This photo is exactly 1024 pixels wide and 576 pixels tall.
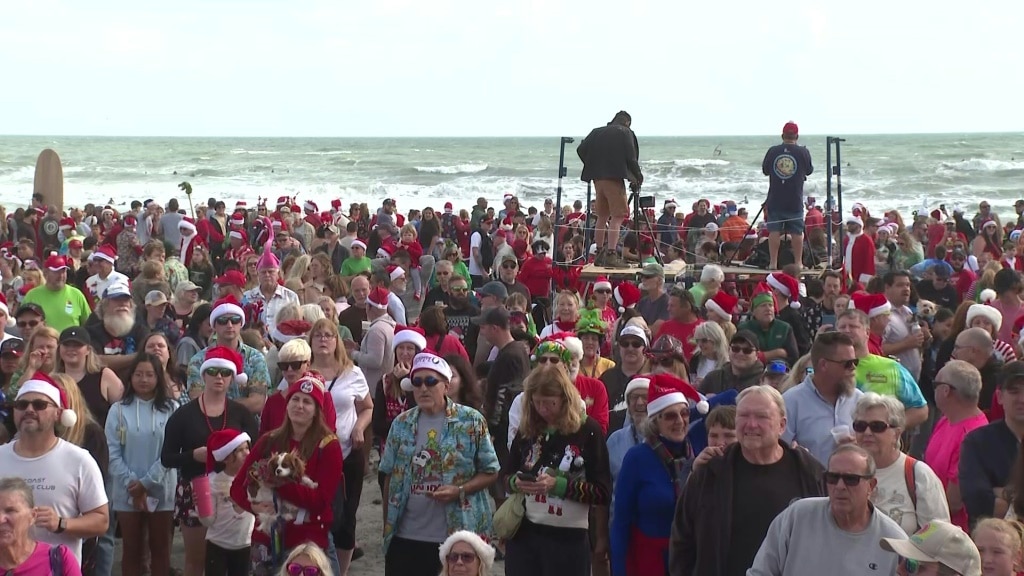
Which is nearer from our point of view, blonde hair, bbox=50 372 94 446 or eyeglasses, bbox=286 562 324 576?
eyeglasses, bbox=286 562 324 576

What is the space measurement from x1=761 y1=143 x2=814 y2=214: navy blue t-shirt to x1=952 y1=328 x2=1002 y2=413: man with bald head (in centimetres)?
571

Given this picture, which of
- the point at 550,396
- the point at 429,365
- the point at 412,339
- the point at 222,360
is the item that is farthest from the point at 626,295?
the point at 550,396

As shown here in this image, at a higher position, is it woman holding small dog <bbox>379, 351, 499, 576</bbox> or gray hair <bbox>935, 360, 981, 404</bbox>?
gray hair <bbox>935, 360, 981, 404</bbox>

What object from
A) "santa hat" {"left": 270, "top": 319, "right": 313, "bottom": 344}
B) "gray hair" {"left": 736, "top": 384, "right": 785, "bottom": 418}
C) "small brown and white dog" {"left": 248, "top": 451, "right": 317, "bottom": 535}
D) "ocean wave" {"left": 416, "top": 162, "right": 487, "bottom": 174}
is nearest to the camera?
"gray hair" {"left": 736, "top": 384, "right": 785, "bottom": 418}

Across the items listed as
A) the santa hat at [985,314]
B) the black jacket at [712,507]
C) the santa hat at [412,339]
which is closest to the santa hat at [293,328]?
the santa hat at [412,339]

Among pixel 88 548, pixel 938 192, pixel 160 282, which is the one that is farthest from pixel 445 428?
pixel 938 192

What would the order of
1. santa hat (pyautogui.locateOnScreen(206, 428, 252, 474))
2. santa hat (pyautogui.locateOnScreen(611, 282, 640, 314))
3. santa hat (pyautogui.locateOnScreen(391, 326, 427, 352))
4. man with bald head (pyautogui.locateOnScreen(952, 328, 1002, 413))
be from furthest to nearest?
santa hat (pyautogui.locateOnScreen(611, 282, 640, 314))
santa hat (pyautogui.locateOnScreen(391, 326, 427, 352))
man with bald head (pyautogui.locateOnScreen(952, 328, 1002, 413))
santa hat (pyautogui.locateOnScreen(206, 428, 252, 474))

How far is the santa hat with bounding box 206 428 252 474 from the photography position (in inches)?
243

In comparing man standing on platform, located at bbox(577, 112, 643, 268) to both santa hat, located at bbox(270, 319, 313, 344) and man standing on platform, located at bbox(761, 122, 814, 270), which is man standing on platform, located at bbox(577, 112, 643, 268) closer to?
man standing on platform, located at bbox(761, 122, 814, 270)

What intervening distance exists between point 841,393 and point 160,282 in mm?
6362

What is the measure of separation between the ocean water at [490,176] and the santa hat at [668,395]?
117ft

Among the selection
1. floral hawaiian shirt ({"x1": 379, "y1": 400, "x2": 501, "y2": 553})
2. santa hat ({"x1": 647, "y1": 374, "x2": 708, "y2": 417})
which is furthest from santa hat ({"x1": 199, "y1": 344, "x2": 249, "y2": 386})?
santa hat ({"x1": 647, "y1": 374, "x2": 708, "y2": 417})

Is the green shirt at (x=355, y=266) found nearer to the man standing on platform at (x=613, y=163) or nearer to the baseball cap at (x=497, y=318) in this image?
the man standing on platform at (x=613, y=163)

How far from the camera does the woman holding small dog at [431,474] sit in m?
5.84
